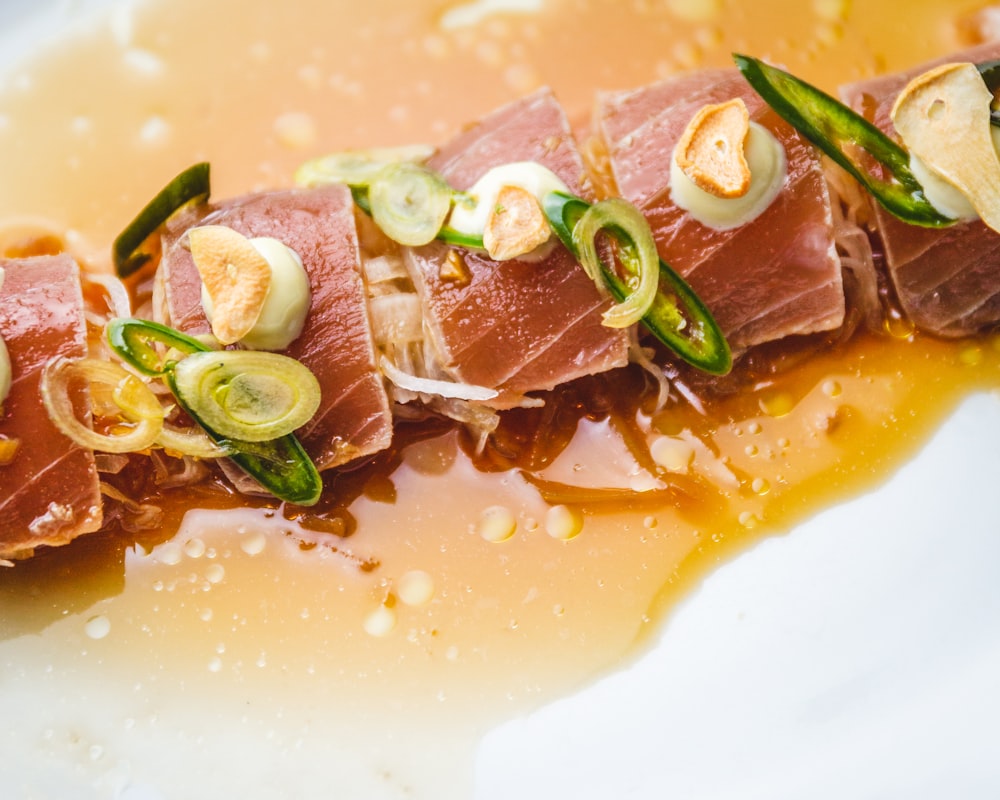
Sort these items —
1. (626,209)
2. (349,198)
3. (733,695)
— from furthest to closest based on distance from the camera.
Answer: (733,695) → (349,198) → (626,209)

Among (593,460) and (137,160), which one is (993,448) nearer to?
(593,460)

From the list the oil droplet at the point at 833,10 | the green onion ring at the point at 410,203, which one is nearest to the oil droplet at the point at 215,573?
the green onion ring at the point at 410,203

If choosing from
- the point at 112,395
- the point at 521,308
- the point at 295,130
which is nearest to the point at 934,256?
the point at 521,308

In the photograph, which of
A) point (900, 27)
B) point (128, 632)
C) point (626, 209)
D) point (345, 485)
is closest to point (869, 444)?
point (626, 209)

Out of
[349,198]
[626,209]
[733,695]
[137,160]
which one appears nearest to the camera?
[626,209]

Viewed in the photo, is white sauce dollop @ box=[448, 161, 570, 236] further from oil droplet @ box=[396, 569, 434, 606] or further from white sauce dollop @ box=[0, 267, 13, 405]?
white sauce dollop @ box=[0, 267, 13, 405]

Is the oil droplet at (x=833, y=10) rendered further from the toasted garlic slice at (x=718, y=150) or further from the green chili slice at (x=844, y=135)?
the toasted garlic slice at (x=718, y=150)

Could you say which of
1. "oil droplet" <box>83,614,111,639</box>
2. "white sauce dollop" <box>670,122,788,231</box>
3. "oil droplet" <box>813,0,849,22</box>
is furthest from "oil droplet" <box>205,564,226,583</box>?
"oil droplet" <box>813,0,849,22</box>
